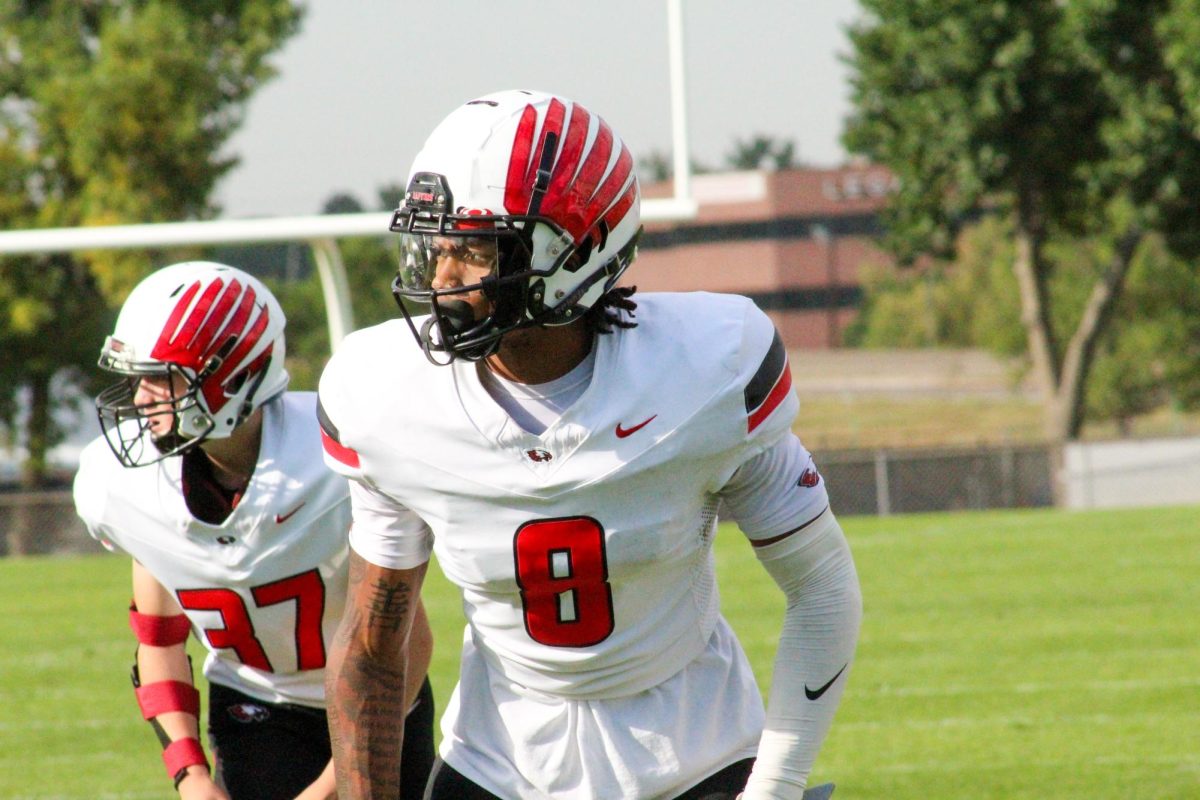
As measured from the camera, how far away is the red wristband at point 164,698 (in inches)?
140

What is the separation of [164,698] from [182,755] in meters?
0.17

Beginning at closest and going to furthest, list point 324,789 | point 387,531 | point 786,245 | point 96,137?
point 387,531
point 324,789
point 96,137
point 786,245

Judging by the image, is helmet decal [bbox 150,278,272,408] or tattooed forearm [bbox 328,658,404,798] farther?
helmet decal [bbox 150,278,272,408]

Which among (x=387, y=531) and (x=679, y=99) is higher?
(x=387, y=531)

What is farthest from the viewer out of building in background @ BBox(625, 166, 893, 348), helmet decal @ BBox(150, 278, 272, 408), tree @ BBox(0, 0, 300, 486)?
building in background @ BBox(625, 166, 893, 348)

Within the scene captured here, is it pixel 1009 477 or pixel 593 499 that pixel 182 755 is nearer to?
pixel 593 499

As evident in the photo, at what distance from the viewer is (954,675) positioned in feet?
27.8

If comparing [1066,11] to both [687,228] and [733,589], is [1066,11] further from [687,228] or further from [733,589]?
[687,228]

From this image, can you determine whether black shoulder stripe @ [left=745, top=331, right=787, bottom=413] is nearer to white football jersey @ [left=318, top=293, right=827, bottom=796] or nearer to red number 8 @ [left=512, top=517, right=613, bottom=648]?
white football jersey @ [left=318, top=293, right=827, bottom=796]

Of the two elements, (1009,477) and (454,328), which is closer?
(454,328)

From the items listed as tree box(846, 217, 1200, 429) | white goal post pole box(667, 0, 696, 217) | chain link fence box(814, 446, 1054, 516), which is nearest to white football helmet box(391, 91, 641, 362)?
white goal post pole box(667, 0, 696, 217)

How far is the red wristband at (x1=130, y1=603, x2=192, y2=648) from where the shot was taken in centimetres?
363

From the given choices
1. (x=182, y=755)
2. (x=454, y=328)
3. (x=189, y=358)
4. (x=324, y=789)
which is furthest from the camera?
(x=189, y=358)

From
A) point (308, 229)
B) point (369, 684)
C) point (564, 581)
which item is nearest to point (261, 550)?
point (369, 684)
